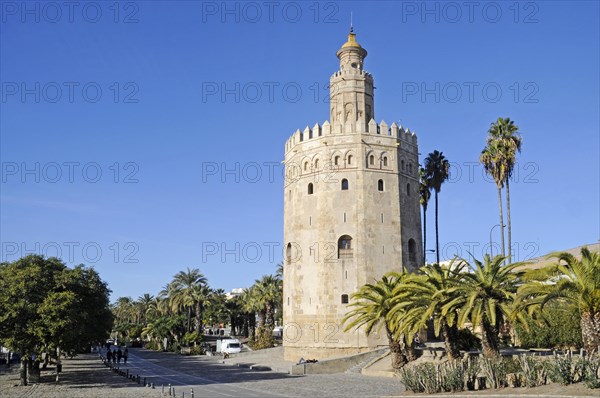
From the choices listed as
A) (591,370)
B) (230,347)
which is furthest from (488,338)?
(230,347)

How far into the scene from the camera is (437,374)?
2044 cm

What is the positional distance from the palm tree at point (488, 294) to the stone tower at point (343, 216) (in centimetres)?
1552

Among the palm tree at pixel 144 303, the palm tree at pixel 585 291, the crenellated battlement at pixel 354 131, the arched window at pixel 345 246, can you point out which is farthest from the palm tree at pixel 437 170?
the palm tree at pixel 144 303

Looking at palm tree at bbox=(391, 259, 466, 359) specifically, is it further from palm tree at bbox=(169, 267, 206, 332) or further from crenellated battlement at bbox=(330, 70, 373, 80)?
palm tree at bbox=(169, 267, 206, 332)

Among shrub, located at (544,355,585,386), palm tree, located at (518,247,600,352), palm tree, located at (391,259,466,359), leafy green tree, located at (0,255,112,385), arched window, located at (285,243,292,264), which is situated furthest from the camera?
arched window, located at (285,243,292,264)

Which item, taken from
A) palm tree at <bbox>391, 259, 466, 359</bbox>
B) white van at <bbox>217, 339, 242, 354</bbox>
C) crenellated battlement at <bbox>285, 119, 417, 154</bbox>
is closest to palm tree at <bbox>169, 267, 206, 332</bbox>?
white van at <bbox>217, 339, 242, 354</bbox>

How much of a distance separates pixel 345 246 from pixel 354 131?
8.50m

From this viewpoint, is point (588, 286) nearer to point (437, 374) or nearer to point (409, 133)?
point (437, 374)

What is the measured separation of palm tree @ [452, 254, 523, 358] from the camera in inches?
931

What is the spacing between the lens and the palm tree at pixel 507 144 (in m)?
42.4

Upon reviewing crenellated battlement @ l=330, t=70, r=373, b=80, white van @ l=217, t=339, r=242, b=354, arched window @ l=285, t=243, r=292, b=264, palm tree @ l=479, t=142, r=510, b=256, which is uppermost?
crenellated battlement @ l=330, t=70, r=373, b=80

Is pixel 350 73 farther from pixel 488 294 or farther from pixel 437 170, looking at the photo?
pixel 488 294

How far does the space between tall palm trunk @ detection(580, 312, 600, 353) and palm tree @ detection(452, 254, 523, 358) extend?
169 inches

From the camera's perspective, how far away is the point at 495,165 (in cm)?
4306
